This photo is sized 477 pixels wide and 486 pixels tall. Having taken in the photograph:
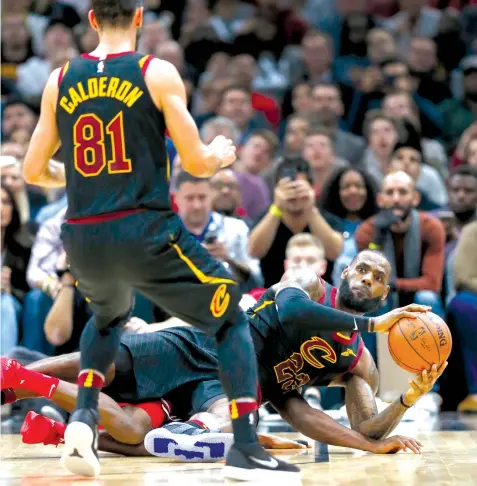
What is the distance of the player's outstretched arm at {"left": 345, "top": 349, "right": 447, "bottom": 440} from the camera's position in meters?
5.20

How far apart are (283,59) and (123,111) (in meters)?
8.58

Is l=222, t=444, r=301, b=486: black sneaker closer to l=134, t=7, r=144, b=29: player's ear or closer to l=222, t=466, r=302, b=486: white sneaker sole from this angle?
l=222, t=466, r=302, b=486: white sneaker sole

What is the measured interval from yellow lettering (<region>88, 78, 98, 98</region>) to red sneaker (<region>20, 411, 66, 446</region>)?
1.79 m

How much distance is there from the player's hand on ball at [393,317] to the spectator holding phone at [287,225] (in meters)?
2.88

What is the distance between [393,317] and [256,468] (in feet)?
3.54

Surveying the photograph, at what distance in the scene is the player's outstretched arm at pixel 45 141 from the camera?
4.38 meters

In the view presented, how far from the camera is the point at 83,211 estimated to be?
4.28 metres

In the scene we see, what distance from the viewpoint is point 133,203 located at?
4.24 metres

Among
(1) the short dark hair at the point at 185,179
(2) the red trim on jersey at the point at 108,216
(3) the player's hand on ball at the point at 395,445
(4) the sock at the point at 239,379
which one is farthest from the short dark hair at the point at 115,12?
(1) the short dark hair at the point at 185,179

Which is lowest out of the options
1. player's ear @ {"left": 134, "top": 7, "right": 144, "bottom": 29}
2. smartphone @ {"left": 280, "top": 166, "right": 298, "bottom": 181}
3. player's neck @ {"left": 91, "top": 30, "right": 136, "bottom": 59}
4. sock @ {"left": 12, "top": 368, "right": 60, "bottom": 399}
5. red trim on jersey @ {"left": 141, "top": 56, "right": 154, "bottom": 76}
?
sock @ {"left": 12, "top": 368, "right": 60, "bottom": 399}

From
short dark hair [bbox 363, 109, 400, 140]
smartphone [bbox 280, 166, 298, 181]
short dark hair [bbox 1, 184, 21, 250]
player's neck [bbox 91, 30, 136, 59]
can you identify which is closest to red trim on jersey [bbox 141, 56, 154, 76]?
player's neck [bbox 91, 30, 136, 59]

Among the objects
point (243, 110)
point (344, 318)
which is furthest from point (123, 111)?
point (243, 110)

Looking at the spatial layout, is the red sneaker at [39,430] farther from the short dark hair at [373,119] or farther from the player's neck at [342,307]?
the short dark hair at [373,119]

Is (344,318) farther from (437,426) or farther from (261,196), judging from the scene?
(261,196)
